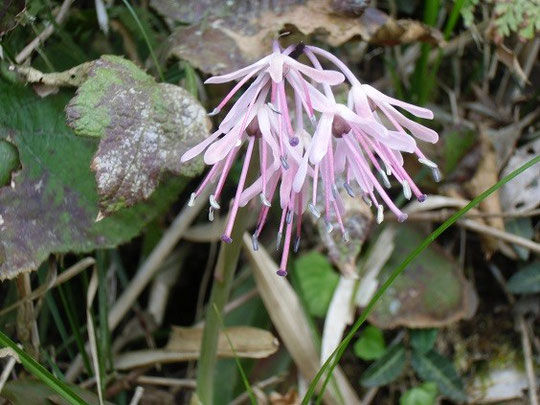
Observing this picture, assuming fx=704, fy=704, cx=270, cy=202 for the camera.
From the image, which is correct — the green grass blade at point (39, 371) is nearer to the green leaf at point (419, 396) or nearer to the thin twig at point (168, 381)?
the thin twig at point (168, 381)

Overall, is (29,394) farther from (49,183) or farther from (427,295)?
(427,295)

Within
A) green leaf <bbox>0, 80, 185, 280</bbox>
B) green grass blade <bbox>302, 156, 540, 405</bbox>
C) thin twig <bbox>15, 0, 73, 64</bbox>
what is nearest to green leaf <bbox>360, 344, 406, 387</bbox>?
green grass blade <bbox>302, 156, 540, 405</bbox>

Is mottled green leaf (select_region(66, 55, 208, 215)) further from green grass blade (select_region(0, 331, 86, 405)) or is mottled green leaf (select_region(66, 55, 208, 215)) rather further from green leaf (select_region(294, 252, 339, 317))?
green leaf (select_region(294, 252, 339, 317))

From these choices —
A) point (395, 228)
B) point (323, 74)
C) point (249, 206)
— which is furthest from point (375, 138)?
point (395, 228)

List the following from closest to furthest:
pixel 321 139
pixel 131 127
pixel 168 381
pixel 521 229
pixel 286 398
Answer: pixel 321 139 < pixel 131 127 < pixel 286 398 < pixel 168 381 < pixel 521 229

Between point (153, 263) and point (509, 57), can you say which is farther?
point (153, 263)

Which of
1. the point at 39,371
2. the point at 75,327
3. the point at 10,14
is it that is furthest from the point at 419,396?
the point at 10,14

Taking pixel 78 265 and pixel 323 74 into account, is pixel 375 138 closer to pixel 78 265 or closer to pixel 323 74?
pixel 323 74

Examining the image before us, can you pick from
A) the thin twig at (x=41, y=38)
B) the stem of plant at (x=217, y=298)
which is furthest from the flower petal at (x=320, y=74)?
the thin twig at (x=41, y=38)
